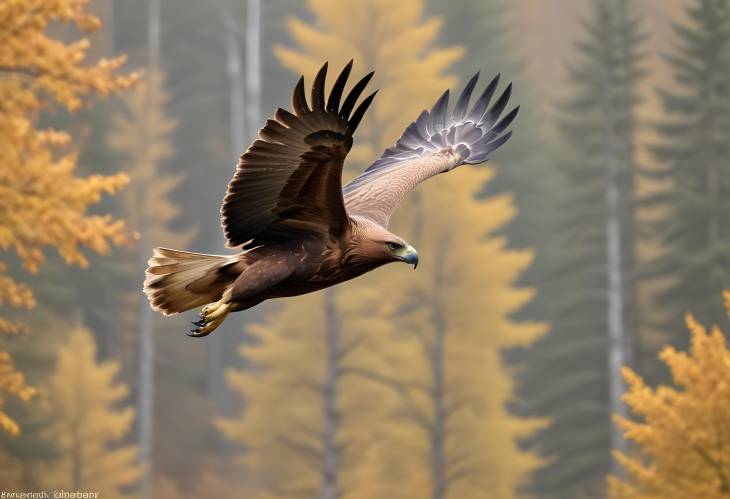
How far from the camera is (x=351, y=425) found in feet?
89.1

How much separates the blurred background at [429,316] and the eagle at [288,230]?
5.34m

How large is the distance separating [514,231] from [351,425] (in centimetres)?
1572

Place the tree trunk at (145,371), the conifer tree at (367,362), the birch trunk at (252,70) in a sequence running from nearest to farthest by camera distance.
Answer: the conifer tree at (367,362), the birch trunk at (252,70), the tree trunk at (145,371)

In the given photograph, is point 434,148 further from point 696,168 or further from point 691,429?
point 696,168

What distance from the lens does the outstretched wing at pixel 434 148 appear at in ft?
33.4

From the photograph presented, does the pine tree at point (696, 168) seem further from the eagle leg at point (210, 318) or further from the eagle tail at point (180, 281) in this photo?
the eagle leg at point (210, 318)

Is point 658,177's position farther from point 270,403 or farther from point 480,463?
point 270,403

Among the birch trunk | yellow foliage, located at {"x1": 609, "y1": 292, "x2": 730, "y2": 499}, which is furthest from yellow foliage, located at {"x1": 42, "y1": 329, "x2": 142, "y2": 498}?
yellow foliage, located at {"x1": 609, "y1": 292, "x2": 730, "y2": 499}

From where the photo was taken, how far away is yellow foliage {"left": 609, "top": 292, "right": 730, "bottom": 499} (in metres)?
13.7

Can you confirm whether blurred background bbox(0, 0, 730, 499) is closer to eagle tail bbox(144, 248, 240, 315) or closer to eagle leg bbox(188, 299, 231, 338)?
eagle tail bbox(144, 248, 240, 315)

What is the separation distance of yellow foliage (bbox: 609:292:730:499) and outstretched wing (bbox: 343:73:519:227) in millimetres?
3462

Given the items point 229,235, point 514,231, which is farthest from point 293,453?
point 229,235

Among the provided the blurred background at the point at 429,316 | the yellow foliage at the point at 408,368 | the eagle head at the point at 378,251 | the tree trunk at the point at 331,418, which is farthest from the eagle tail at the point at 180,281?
the tree trunk at the point at 331,418

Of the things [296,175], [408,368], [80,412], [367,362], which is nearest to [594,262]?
A: [408,368]
